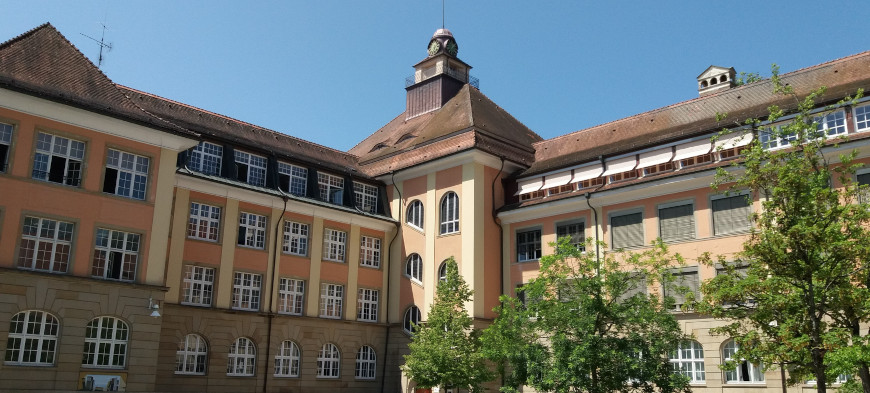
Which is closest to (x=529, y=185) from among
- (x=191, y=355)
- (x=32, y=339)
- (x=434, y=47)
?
(x=191, y=355)

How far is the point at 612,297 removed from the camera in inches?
840

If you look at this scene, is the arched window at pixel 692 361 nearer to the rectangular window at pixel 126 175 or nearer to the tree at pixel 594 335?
the tree at pixel 594 335

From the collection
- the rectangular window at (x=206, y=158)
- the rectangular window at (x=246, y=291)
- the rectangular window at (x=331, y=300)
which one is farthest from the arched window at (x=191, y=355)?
the rectangular window at (x=206, y=158)

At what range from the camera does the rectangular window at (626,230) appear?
28.8 meters

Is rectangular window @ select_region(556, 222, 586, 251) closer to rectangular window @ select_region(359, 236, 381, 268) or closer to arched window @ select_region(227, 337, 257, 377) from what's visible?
rectangular window @ select_region(359, 236, 381, 268)

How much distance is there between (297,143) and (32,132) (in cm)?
1562

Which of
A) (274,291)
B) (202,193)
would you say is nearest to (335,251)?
(274,291)

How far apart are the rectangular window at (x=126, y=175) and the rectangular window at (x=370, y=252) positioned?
11796 mm

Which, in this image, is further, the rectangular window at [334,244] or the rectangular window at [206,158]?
the rectangular window at [334,244]

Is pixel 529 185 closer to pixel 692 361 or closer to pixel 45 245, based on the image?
pixel 692 361

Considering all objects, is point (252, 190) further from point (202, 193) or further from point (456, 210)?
point (456, 210)

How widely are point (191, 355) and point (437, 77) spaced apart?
2314cm

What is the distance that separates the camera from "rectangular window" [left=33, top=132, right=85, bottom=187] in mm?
22523

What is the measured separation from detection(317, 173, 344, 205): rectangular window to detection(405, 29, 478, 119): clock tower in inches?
423
